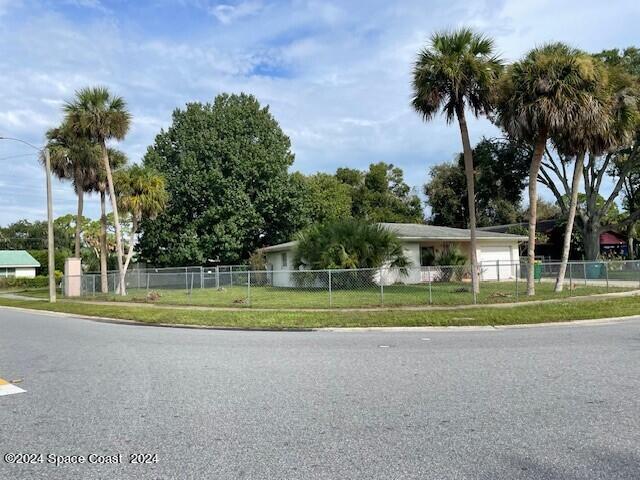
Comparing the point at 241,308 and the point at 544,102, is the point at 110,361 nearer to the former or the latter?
the point at 241,308

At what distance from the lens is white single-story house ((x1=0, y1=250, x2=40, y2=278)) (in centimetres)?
6222

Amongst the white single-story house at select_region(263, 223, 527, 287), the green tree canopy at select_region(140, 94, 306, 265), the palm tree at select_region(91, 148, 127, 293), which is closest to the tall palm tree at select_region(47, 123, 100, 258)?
A: the palm tree at select_region(91, 148, 127, 293)

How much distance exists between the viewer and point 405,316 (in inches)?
602

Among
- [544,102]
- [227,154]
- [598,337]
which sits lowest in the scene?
[598,337]

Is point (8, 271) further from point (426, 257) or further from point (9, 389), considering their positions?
point (9, 389)

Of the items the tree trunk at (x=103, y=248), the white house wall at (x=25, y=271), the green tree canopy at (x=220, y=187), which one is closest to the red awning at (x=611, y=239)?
the green tree canopy at (x=220, y=187)

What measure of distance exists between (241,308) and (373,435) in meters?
15.1

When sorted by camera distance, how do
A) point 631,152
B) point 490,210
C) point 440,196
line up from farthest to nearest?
point 490,210 → point 440,196 → point 631,152

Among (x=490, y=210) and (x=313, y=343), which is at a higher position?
(x=490, y=210)

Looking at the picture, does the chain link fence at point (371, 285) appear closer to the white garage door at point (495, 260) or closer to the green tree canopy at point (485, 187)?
the white garage door at point (495, 260)

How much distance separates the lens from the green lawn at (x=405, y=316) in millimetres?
14414

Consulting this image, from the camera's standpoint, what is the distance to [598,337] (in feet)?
36.7

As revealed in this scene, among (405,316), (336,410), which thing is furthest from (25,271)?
(336,410)

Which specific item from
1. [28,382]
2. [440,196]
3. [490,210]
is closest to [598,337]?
[28,382]
